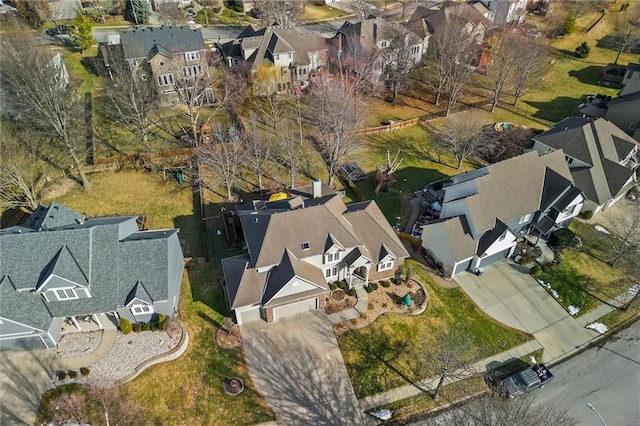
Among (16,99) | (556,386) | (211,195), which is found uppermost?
(16,99)

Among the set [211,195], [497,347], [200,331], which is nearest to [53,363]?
[200,331]

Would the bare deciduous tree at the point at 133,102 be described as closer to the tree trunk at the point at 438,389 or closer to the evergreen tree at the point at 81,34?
the evergreen tree at the point at 81,34

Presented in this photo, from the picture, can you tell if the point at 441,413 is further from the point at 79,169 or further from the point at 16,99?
the point at 16,99

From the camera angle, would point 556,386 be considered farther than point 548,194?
No

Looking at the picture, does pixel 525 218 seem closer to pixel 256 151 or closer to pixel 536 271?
pixel 536 271

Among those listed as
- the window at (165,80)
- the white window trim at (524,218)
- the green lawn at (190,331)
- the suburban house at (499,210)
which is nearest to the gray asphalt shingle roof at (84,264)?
the green lawn at (190,331)
